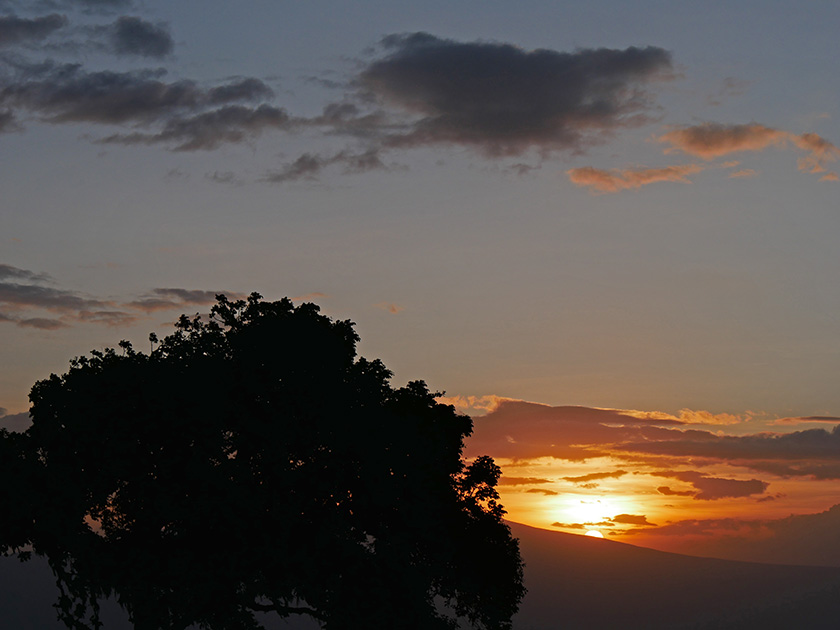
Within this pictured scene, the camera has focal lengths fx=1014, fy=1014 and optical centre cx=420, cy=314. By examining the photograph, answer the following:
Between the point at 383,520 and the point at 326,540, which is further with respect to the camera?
the point at 383,520

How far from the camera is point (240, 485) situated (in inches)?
1372

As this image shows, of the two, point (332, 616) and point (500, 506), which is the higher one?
point (500, 506)

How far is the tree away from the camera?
115ft

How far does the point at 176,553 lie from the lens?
35.6 meters

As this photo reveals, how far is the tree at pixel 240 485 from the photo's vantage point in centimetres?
3500

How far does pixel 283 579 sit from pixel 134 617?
18.7 ft

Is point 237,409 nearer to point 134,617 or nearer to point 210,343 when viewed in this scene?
point 210,343

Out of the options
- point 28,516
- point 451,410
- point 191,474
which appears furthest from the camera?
point 451,410

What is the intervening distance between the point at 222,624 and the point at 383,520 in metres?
6.71

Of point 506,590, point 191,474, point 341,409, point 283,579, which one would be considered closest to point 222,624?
point 283,579

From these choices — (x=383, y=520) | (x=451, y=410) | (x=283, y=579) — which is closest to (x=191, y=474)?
(x=283, y=579)

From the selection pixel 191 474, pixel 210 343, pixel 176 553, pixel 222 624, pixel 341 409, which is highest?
pixel 210 343

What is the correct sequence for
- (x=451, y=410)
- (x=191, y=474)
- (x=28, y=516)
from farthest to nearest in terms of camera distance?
1. (x=451, y=410)
2. (x=28, y=516)
3. (x=191, y=474)

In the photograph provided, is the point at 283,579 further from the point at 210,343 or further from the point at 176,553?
the point at 210,343
